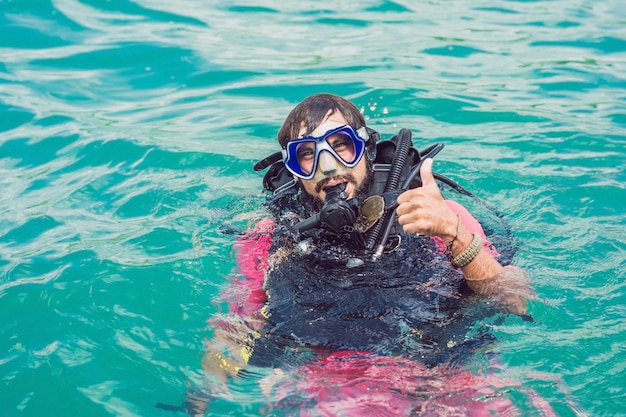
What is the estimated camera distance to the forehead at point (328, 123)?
12.5 feet

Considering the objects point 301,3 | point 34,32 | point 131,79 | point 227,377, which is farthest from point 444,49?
point 227,377

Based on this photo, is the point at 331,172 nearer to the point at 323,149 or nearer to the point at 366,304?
the point at 323,149

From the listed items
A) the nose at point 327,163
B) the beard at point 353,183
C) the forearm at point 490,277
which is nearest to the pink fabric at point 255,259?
the forearm at point 490,277

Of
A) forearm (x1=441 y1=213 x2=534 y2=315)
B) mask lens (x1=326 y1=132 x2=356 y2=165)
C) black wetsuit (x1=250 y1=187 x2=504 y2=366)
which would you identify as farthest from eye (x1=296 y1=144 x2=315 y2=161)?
forearm (x1=441 y1=213 x2=534 y2=315)

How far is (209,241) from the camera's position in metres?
4.83

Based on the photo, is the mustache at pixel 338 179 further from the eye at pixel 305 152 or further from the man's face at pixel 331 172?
the eye at pixel 305 152

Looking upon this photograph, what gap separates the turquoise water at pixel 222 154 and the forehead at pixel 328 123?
3.61 ft

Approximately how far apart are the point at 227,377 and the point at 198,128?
155 inches

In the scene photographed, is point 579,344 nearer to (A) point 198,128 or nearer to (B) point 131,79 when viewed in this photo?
(A) point 198,128

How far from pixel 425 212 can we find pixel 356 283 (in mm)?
719

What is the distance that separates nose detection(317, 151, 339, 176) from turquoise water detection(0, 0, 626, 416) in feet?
3.44

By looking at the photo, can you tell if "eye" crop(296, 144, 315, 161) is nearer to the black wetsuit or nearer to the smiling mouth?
the smiling mouth

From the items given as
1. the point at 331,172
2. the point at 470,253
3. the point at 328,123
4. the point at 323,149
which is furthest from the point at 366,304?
the point at 328,123

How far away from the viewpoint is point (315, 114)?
3.90m
